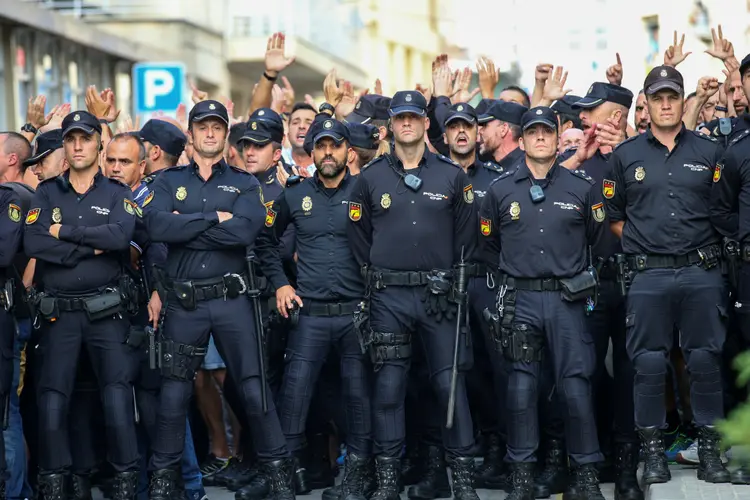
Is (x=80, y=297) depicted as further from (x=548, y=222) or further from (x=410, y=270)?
(x=548, y=222)

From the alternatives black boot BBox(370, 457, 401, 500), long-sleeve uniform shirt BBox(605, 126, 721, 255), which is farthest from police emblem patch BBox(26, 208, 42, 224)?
long-sleeve uniform shirt BBox(605, 126, 721, 255)

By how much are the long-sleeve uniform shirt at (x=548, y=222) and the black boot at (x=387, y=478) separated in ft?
4.53

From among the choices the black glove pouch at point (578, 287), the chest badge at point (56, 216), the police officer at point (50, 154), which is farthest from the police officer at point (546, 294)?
the police officer at point (50, 154)

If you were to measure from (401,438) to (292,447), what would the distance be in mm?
710

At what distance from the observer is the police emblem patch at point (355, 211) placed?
9.46 m

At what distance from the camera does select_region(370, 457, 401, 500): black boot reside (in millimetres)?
9281

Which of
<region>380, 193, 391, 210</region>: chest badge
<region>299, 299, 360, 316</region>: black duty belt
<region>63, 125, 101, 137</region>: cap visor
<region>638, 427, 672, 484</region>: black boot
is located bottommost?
<region>638, 427, 672, 484</region>: black boot

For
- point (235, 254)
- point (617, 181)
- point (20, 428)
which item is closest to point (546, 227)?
point (617, 181)

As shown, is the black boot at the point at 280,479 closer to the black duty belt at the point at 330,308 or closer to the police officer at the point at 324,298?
the police officer at the point at 324,298

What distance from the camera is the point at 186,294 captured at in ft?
29.9

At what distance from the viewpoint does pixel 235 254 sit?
9312 mm

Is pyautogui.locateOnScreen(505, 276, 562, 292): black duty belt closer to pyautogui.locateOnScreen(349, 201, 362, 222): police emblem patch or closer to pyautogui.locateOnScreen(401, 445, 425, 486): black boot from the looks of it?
pyautogui.locateOnScreen(349, 201, 362, 222): police emblem patch

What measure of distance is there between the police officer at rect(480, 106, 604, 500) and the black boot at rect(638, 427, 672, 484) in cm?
29

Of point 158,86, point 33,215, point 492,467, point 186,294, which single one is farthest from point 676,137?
point 158,86
